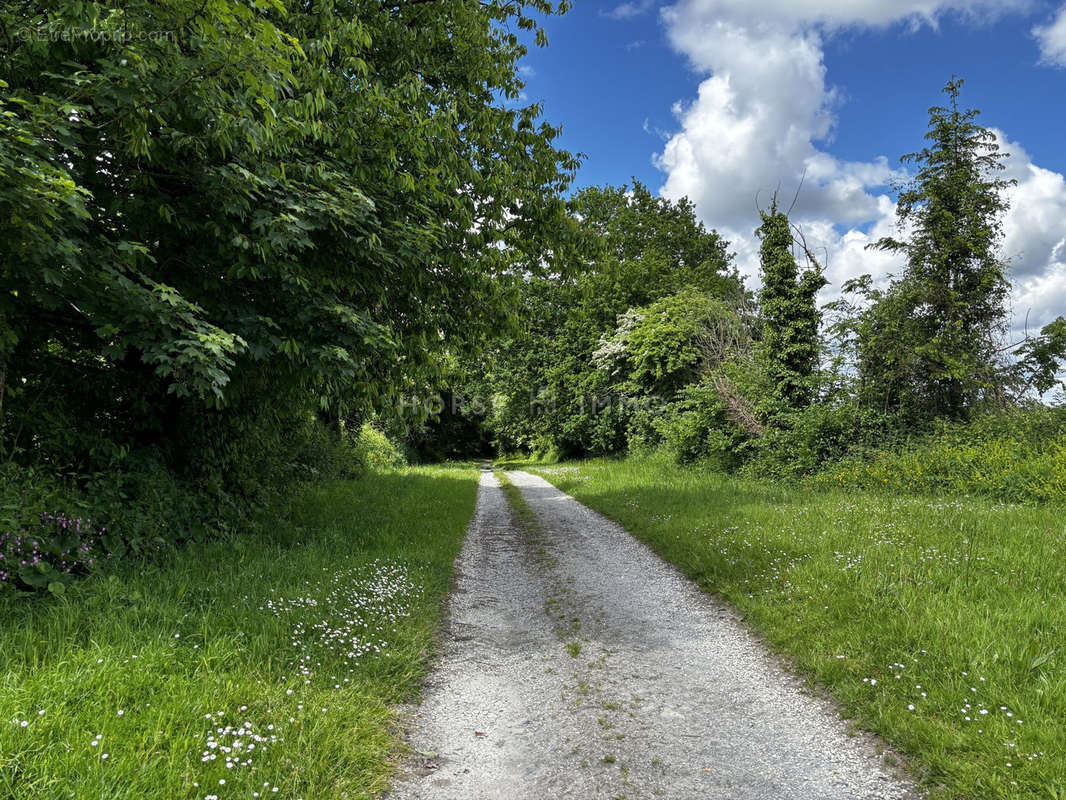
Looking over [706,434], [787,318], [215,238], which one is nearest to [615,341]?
[706,434]

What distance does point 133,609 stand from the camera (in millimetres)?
4219

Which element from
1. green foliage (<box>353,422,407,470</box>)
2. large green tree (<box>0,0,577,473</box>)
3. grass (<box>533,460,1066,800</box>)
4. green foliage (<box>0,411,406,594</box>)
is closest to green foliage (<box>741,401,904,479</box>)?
grass (<box>533,460,1066,800</box>)

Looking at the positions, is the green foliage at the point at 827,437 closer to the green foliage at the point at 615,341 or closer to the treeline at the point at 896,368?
the treeline at the point at 896,368

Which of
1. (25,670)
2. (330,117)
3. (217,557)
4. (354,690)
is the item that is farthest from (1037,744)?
(330,117)

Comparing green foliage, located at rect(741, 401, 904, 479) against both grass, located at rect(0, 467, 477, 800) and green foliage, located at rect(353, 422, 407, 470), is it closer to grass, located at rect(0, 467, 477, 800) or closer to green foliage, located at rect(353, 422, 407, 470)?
grass, located at rect(0, 467, 477, 800)

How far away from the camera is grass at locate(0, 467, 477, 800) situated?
266 cm

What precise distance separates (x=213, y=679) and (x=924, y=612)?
5810 mm

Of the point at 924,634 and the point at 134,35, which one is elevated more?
the point at 134,35

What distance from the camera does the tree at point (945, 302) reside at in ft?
46.1

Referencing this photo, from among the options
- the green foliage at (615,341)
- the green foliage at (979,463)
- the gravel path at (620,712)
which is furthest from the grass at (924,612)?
the green foliage at (615,341)

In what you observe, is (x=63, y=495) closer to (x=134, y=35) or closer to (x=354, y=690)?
(x=354, y=690)

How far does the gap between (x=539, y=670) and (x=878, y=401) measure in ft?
46.8

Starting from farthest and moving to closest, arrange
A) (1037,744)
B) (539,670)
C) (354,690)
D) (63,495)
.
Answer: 1. (63,495)
2. (539,670)
3. (354,690)
4. (1037,744)

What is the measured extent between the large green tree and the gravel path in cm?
325
